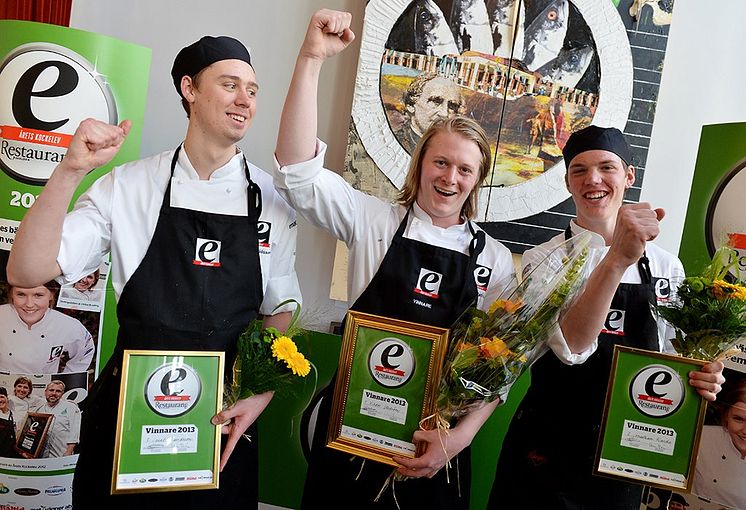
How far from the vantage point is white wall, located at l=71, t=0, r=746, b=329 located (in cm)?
336

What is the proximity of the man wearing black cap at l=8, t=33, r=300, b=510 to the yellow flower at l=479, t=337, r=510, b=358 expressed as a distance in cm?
63

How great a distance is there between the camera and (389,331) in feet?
5.99

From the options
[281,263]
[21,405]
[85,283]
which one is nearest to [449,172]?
[281,263]

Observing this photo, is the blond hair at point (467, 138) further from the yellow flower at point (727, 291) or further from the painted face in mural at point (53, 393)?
the painted face in mural at point (53, 393)

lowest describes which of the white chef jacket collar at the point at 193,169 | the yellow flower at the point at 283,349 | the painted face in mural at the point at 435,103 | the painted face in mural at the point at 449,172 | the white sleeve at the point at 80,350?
the white sleeve at the point at 80,350

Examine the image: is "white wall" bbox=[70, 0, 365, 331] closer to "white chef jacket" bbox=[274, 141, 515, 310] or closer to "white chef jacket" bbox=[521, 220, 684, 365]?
"white chef jacket" bbox=[274, 141, 515, 310]

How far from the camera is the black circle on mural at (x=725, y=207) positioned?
98.7 inches

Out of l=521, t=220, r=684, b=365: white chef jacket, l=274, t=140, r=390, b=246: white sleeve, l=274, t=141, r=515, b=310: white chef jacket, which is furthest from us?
l=521, t=220, r=684, b=365: white chef jacket

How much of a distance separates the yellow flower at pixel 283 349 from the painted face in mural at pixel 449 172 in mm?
628

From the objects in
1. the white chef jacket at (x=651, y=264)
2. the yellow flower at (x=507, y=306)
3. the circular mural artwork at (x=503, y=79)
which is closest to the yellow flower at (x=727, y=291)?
the white chef jacket at (x=651, y=264)

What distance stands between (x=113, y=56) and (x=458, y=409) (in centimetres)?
194

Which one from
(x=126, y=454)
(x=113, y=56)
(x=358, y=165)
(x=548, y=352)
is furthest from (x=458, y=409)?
(x=113, y=56)

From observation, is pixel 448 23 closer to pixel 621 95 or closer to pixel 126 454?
pixel 621 95

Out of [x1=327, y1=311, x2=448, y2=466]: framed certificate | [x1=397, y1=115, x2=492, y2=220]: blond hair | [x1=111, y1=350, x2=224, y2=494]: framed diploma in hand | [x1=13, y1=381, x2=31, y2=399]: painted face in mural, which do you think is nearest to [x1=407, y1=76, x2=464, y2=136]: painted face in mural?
[x1=397, y1=115, x2=492, y2=220]: blond hair
